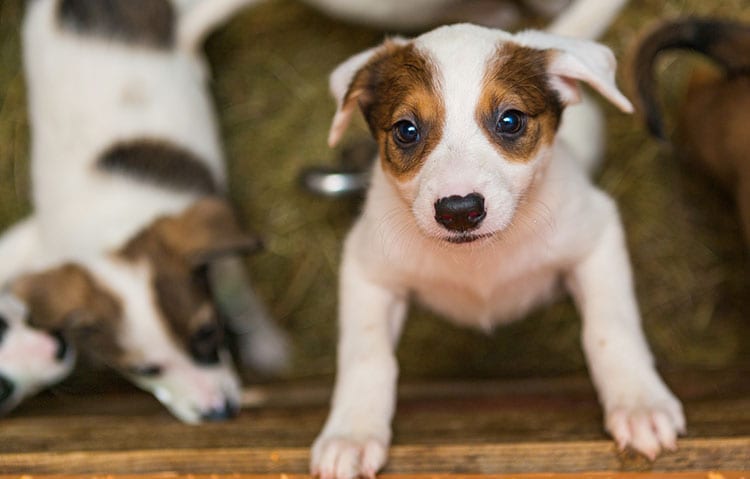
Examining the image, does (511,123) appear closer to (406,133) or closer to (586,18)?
(406,133)

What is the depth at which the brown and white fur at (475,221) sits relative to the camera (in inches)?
89.8

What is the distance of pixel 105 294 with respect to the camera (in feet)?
10.3

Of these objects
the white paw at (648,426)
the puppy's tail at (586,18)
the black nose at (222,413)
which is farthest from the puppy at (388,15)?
the white paw at (648,426)

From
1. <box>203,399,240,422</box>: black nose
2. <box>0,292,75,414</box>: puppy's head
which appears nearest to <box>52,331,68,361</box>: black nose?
<box>0,292,75,414</box>: puppy's head

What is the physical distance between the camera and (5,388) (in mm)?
3160

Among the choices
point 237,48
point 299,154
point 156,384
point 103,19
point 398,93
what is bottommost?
point 156,384

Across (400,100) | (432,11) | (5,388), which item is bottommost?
(5,388)

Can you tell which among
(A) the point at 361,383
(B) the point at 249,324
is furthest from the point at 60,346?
(A) the point at 361,383

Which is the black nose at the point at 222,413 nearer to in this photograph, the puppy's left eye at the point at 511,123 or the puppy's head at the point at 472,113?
the puppy's head at the point at 472,113

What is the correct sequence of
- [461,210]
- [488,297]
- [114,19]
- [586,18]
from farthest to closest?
[114,19] → [586,18] → [488,297] → [461,210]

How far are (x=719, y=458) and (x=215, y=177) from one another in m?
2.40

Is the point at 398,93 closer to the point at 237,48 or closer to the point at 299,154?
the point at 299,154

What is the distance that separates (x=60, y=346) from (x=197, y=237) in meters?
0.68

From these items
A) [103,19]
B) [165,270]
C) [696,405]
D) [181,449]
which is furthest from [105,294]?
[696,405]
